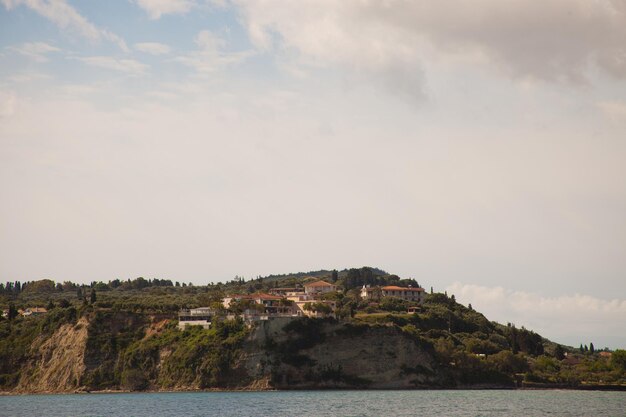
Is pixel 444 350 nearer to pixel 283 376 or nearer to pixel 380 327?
pixel 380 327

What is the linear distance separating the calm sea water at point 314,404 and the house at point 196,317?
1460cm

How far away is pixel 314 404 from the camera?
76.4 m

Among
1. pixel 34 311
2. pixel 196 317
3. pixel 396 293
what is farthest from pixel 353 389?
pixel 34 311

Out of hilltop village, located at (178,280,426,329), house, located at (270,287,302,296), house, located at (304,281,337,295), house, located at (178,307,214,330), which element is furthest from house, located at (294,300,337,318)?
house, located at (270,287,302,296)

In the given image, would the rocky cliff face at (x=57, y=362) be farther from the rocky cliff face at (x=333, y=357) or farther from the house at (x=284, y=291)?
the house at (x=284, y=291)

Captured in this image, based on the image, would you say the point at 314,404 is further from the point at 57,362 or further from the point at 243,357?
the point at 57,362

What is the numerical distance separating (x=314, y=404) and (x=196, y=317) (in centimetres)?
3947

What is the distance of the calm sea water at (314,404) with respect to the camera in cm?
6844

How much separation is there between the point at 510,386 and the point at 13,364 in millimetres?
63771

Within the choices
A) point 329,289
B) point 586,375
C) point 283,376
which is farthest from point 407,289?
point 283,376

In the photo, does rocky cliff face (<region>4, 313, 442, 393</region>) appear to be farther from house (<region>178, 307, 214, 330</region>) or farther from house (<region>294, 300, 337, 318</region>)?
house (<region>294, 300, 337, 318</region>)

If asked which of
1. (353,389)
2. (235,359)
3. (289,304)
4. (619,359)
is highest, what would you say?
(289,304)

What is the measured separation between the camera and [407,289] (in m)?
154

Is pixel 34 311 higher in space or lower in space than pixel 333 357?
higher
